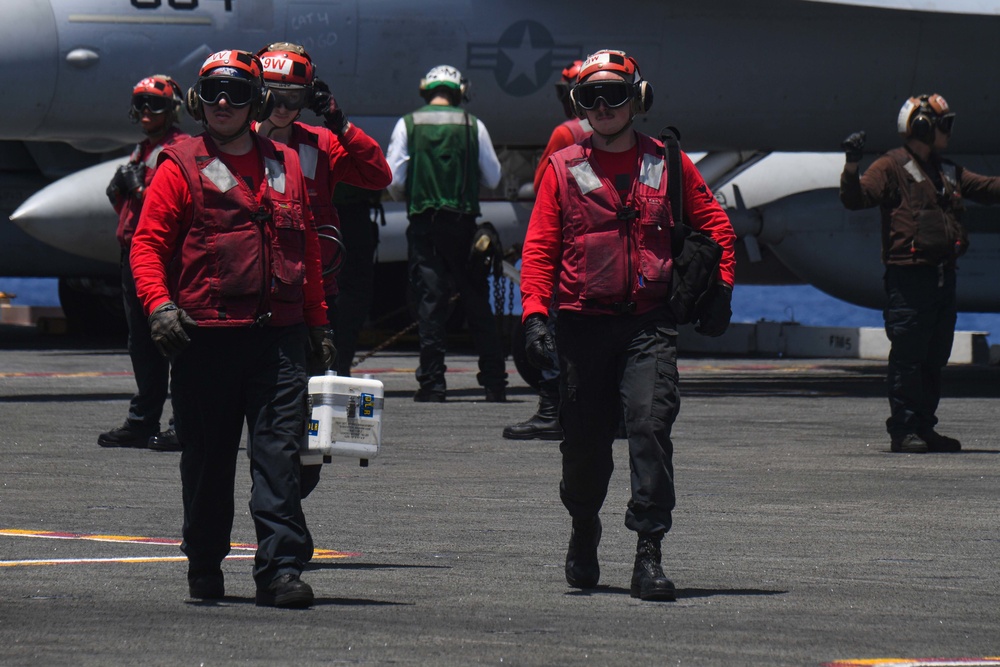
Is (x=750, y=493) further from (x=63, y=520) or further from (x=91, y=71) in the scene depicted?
(x=91, y=71)

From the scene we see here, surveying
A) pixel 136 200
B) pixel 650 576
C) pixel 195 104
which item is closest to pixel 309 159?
pixel 195 104

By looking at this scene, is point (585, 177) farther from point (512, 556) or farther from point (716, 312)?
point (512, 556)

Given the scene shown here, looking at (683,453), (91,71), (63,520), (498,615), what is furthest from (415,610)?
(91,71)

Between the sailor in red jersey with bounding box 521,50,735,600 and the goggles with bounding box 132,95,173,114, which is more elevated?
the goggles with bounding box 132,95,173,114

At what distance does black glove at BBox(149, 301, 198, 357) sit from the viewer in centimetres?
522

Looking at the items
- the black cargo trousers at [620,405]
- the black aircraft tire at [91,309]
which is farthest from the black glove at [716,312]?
the black aircraft tire at [91,309]

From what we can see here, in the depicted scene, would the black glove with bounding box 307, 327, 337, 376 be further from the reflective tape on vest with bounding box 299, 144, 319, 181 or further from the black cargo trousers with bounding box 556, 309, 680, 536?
the reflective tape on vest with bounding box 299, 144, 319, 181

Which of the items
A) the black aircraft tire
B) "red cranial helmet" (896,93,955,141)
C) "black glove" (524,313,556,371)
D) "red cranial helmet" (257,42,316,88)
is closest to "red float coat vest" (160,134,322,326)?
"black glove" (524,313,556,371)

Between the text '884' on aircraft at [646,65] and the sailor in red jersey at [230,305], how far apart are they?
820 centimetres

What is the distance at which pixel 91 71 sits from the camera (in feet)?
44.1

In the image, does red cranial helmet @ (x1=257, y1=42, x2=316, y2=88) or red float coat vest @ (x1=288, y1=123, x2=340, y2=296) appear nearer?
red cranial helmet @ (x1=257, y1=42, x2=316, y2=88)

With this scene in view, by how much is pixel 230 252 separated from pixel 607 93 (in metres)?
1.32

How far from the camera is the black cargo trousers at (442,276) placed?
1213cm

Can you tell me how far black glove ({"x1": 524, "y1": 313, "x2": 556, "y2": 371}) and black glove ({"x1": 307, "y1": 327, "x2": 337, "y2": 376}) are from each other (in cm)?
62
